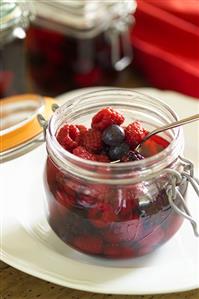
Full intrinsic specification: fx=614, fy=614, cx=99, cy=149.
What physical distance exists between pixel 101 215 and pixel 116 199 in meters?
0.02

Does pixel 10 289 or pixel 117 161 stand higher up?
pixel 117 161

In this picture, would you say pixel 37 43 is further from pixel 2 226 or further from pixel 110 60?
pixel 2 226

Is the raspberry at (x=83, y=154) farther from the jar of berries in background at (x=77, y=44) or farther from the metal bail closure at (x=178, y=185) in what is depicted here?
the jar of berries in background at (x=77, y=44)

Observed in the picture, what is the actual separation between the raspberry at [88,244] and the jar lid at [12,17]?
0.32m

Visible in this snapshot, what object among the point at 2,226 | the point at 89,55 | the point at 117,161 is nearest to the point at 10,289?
the point at 2,226

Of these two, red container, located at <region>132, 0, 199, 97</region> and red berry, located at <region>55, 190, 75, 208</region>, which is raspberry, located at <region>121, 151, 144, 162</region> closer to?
red berry, located at <region>55, 190, 75, 208</region>

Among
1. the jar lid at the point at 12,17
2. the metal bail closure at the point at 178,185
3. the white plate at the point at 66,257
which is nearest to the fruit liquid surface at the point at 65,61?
the jar lid at the point at 12,17

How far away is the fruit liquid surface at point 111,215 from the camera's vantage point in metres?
0.54

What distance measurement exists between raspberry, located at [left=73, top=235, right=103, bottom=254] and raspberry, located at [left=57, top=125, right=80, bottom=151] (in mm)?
84

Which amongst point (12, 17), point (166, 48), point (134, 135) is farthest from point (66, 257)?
point (166, 48)

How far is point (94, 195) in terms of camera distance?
1.76ft

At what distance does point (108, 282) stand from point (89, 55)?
44cm

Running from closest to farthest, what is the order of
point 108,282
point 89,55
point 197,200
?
1. point 108,282
2. point 197,200
3. point 89,55

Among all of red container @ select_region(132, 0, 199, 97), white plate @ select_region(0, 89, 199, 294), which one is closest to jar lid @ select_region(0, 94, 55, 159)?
white plate @ select_region(0, 89, 199, 294)
